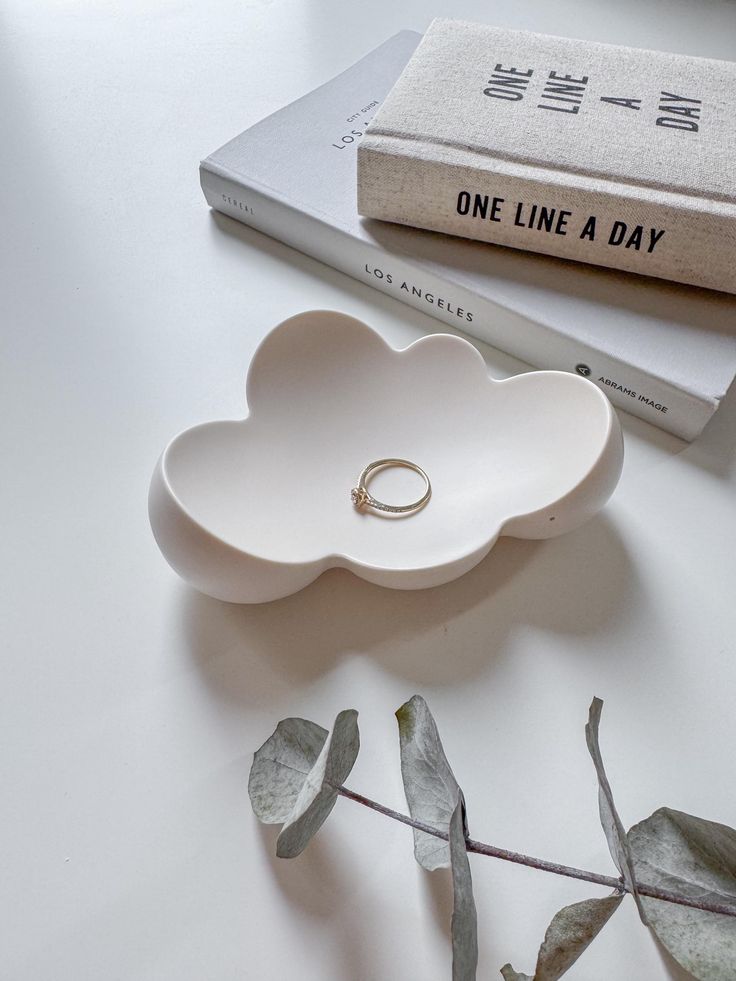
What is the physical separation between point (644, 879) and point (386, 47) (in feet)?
2.10

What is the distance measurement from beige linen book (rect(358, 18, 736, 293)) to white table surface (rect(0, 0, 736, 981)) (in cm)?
8

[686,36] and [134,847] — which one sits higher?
[686,36]

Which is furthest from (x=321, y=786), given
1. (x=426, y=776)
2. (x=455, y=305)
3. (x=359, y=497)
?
(x=455, y=305)

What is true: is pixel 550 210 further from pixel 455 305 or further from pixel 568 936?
pixel 568 936

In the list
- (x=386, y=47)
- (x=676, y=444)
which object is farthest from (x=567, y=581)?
(x=386, y=47)

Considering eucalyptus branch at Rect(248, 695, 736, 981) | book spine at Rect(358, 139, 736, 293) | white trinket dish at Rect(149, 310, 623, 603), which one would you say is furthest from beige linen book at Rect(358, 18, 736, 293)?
eucalyptus branch at Rect(248, 695, 736, 981)

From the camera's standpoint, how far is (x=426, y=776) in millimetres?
300

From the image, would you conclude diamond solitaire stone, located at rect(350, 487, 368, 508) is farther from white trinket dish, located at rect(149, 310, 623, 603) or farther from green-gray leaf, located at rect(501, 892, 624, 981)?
green-gray leaf, located at rect(501, 892, 624, 981)

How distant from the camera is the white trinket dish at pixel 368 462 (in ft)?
1.25

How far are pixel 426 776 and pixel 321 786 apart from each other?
0.04m

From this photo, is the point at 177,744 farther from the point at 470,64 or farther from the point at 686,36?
the point at 686,36

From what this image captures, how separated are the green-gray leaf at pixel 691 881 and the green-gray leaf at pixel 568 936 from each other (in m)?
0.03

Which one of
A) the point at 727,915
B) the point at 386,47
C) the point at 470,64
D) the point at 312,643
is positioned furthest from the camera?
the point at 386,47

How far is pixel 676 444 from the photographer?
1.58ft
